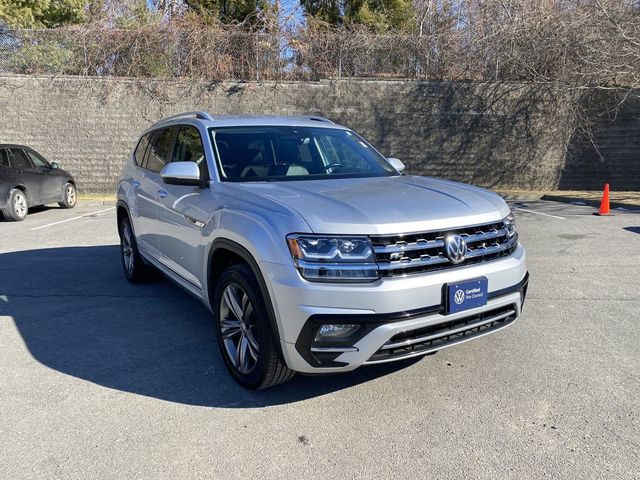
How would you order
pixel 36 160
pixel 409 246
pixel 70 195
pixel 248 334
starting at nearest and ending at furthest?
1. pixel 409 246
2. pixel 248 334
3. pixel 36 160
4. pixel 70 195

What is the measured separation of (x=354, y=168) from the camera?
179 inches

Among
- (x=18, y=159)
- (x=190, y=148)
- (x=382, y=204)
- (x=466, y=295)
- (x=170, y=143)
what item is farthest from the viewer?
(x=18, y=159)

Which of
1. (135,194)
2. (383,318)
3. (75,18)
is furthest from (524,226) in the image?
(75,18)

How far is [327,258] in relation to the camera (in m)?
2.91

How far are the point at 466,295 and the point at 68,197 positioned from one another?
12929 millimetres

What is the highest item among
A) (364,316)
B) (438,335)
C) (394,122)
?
(394,122)

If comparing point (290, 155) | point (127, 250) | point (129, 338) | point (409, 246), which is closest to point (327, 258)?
point (409, 246)

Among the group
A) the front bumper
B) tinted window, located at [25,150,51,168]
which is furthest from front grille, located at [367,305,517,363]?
tinted window, located at [25,150,51,168]

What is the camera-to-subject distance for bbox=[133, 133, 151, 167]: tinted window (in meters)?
5.99

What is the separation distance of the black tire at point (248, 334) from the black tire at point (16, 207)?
931cm

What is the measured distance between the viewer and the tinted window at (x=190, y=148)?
166 inches

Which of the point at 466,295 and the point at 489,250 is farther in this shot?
the point at 489,250

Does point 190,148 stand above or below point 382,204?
above

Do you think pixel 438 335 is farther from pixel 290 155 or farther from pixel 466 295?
pixel 290 155
